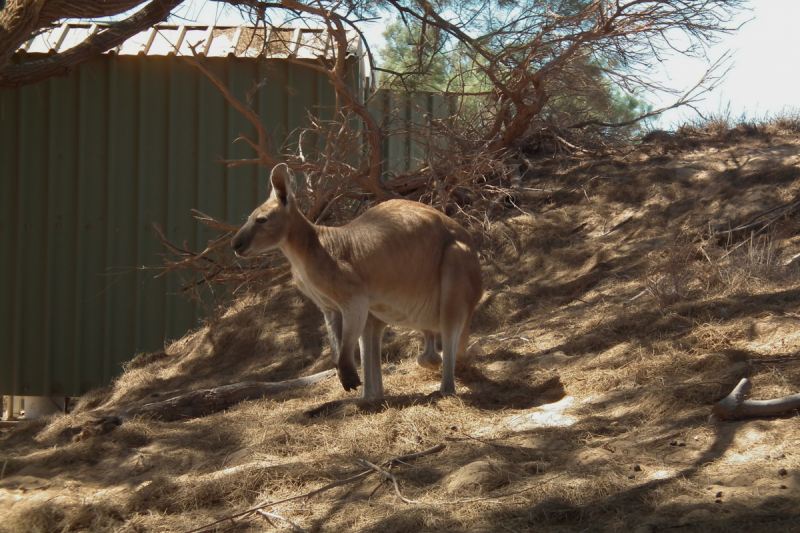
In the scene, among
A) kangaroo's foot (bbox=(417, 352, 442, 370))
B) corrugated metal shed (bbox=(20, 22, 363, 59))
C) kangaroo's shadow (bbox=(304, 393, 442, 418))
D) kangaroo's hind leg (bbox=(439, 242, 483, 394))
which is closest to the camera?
kangaroo's shadow (bbox=(304, 393, 442, 418))

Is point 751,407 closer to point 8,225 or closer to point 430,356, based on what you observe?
point 430,356

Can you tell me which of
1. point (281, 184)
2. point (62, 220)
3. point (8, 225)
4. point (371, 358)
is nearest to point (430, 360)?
point (371, 358)

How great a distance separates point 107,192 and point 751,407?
958cm

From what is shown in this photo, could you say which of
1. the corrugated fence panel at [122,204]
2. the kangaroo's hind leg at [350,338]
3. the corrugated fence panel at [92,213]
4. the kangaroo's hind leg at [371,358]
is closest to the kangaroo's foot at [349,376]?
the kangaroo's hind leg at [350,338]

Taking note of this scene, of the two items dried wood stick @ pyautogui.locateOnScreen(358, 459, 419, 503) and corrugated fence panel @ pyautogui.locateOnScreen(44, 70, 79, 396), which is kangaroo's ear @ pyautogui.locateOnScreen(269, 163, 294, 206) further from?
corrugated fence panel @ pyautogui.locateOnScreen(44, 70, 79, 396)

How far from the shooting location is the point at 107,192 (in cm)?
1104

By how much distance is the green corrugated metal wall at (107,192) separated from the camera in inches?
430

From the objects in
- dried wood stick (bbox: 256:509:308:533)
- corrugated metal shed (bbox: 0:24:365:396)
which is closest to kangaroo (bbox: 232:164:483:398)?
dried wood stick (bbox: 256:509:308:533)

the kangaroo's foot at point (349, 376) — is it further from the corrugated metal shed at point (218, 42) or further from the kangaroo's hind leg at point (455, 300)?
the corrugated metal shed at point (218, 42)

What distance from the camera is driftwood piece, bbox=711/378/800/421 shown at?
4.18 m

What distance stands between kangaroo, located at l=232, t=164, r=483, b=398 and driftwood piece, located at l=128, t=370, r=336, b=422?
1108mm

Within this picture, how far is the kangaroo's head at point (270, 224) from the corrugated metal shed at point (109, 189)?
5117 millimetres

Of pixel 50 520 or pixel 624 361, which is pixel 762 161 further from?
pixel 50 520

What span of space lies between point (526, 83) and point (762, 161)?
11.6ft
